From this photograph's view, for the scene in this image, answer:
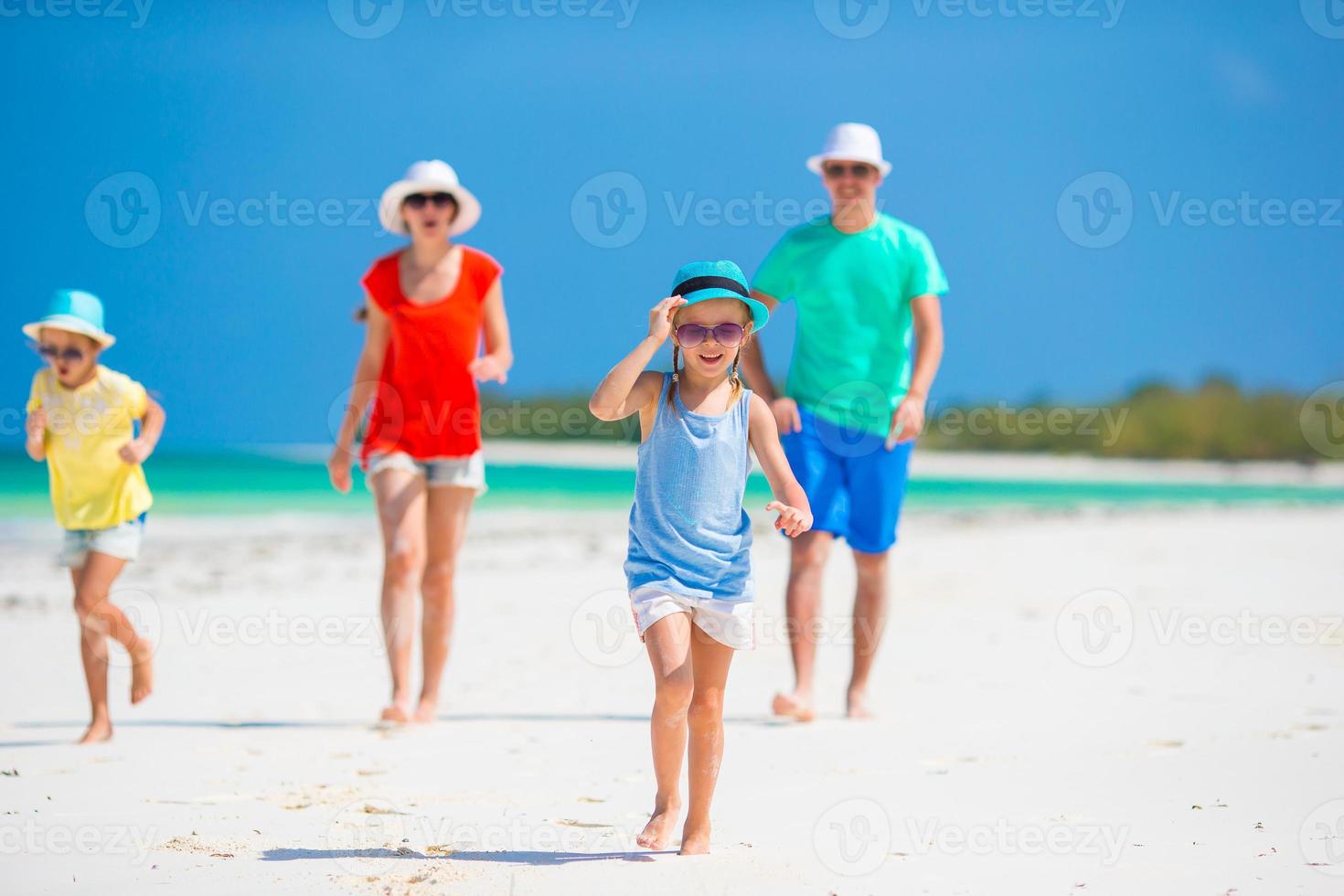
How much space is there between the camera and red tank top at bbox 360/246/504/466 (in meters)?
5.11

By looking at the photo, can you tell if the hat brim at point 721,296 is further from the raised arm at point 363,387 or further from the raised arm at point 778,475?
the raised arm at point 363,387

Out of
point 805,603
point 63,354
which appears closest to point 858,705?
point 805,603

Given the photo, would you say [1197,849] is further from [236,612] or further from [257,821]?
[236,612]

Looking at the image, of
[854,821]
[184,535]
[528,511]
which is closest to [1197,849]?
[854,821]

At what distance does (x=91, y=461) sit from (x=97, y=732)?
37.5 inches

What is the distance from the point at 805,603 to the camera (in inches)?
199

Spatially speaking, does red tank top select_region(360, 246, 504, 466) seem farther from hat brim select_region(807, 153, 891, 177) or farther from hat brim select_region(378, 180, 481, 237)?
hat brim select_region(807, 153, 891, 177)

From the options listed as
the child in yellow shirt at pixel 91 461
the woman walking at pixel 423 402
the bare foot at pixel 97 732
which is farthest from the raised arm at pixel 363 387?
the bare foot at pixel 97 732

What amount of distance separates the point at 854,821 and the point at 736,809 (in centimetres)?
36

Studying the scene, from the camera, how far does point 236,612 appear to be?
777cm

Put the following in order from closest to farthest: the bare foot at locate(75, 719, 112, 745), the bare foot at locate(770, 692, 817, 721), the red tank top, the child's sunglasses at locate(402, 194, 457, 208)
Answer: the bare foot at locate(75, 719, 112, 745)
the bare foot at locate(770, 692, 817, 721)
the red tank top
the child's sunglasses at locate(402, 194, 457, 208)

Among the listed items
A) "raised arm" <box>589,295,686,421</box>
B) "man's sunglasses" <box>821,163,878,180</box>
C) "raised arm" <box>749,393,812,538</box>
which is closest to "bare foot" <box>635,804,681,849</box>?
"raised arm" <box>749,393,812,538</box>

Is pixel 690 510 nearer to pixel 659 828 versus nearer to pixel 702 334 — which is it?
pixel 702 334

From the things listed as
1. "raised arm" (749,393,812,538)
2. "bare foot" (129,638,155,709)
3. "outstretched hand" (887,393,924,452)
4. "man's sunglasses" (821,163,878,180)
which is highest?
"man's sunglasses" (821,163,878,180)
